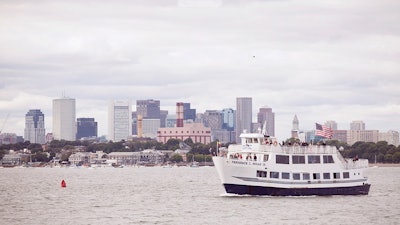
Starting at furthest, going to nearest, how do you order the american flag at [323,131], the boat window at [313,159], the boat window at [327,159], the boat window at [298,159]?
the american flag at [323,131]
the boat window at [327,159]
the boat window at [313,159]
the boat window at [298,159]

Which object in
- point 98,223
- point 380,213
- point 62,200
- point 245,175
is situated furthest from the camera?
point 62,200

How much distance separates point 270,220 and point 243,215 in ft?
14.0

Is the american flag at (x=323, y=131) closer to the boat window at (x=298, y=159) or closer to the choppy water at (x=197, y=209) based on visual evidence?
the choppy water at (x=197, y=209)

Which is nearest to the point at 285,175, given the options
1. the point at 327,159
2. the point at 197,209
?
the point at 327,159

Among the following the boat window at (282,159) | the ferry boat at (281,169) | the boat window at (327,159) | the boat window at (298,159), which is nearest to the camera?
the ferry boat at (281,169)

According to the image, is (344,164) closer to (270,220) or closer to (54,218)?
(270,220)

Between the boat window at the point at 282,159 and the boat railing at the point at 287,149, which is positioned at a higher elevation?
the boat railing at the point at 287,149

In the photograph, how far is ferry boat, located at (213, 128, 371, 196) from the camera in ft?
356

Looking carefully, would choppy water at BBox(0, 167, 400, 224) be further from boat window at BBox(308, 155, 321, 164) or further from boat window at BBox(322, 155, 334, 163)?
boat window at BBox(322, 155, 334, 163)

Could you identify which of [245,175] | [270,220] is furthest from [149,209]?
[270,220]

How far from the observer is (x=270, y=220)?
91438 millimetres

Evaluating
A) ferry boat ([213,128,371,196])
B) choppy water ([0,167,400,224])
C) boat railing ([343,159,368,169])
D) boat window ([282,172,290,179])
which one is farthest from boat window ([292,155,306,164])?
boat railing ([343,159,368,169])

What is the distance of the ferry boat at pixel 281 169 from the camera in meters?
108

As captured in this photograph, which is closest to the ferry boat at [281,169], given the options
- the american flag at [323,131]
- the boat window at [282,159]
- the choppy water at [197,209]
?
the boat window at [282,159]
